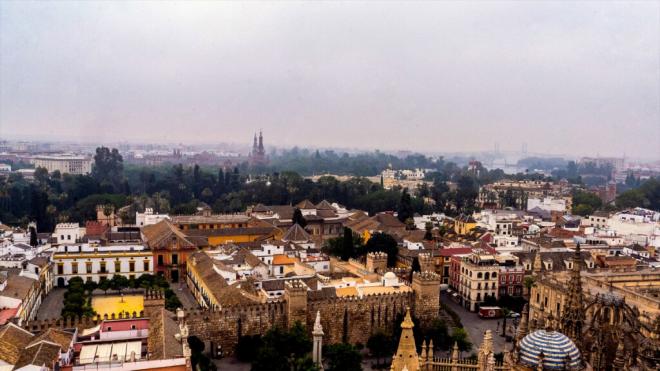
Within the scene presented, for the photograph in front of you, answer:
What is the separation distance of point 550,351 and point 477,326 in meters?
23.4

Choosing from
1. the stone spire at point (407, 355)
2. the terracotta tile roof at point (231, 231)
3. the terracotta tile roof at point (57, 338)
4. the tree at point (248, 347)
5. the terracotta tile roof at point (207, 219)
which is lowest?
the tree at point (248, 347)

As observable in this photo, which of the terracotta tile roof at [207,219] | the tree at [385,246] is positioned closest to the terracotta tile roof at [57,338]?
the tree at [385,246]

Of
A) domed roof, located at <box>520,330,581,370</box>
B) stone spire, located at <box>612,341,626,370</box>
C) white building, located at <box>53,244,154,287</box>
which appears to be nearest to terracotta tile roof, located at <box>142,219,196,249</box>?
white building, located at <box>53,244,154,287</box>

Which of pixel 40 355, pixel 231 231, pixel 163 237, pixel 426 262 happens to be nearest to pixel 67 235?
pixel 163 237

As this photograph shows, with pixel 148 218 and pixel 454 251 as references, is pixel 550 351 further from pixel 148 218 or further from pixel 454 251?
pixel 148 218

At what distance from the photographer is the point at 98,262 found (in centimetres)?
3734

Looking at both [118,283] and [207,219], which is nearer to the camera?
[118,283]

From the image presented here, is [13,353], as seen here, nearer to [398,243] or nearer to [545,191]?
[398,243]

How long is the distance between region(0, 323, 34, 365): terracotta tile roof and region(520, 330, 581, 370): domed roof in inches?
579

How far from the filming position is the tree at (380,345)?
2469cm

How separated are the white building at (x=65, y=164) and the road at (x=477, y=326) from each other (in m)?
101

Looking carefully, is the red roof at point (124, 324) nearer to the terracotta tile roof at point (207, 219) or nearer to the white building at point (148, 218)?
the terracotta tile roof at point (207, 219)

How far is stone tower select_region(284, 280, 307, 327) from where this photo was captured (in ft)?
83.5

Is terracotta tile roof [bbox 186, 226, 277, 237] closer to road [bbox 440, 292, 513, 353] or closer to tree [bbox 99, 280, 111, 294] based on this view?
tree [bbox 99, 280, 111, 294]
